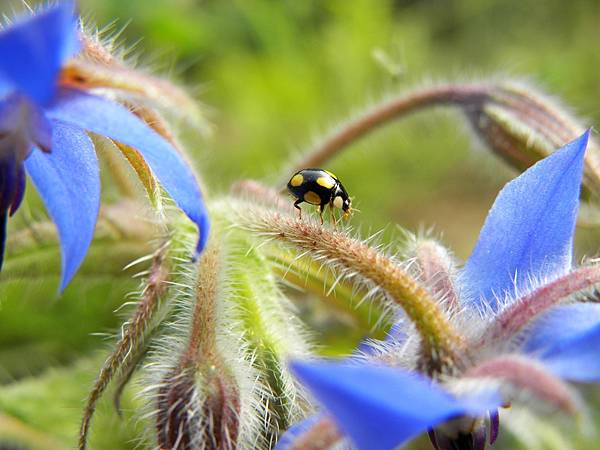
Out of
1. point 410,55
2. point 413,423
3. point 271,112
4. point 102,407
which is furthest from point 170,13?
point 413,423

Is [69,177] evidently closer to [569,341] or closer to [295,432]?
[295,432]

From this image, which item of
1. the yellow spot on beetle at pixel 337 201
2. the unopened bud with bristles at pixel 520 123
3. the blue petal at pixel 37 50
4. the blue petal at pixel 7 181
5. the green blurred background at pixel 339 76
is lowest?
the blue petal at pixel 37 50

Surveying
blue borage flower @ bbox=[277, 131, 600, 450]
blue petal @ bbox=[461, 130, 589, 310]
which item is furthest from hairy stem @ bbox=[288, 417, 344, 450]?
blue petal @ bbox=[461, 130, 589, 310]

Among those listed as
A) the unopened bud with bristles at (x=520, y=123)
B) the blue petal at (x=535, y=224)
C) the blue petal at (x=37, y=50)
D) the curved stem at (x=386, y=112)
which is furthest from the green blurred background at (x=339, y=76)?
the blue petal at (x=37, y=50)

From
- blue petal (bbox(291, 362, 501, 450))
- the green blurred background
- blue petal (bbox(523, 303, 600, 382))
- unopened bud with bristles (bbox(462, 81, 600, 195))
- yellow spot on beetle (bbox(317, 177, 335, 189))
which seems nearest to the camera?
blue petal (bbox(291, 362, 501, 450))

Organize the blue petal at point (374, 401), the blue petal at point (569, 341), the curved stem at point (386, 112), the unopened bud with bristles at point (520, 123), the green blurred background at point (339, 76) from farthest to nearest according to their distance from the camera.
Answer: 1. the green blurred background at point (339, 76)
2. the curved stem at point (386, 112)
3. the unopened bud with bristles at point (520, 123)
4. the blue petal at point (569, 341)
5. the blue petal at point (374, 401)

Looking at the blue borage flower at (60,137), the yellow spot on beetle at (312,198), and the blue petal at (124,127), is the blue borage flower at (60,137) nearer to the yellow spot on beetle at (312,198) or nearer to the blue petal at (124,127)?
the blue petal at (124,127)

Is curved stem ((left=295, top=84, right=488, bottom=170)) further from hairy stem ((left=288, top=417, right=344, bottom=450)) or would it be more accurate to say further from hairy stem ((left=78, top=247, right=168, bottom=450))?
hairy stem ((left=288, top=417, right=344, bottom=450))
